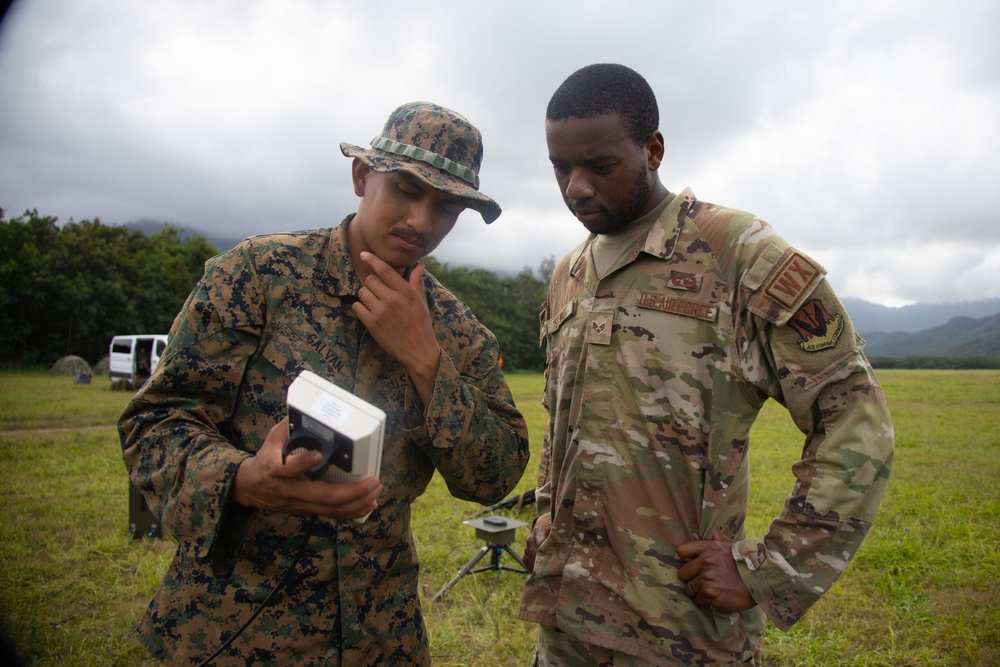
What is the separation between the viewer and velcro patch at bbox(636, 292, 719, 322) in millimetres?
1900

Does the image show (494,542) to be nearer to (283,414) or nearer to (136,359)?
(283,414)

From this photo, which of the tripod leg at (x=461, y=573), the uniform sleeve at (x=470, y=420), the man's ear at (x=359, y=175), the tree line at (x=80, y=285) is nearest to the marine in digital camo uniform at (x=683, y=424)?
the uniform sleeve at (x=470, y=420)

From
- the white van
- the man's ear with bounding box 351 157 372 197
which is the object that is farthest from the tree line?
the man's ear with bounding box 351 157 372 197

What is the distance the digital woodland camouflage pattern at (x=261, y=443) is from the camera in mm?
1657

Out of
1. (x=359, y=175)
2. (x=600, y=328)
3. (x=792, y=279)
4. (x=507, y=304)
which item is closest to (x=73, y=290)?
(x=507, y=304)

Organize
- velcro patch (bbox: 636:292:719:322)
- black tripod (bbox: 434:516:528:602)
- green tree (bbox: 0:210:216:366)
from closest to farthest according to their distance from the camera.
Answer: velcro patch (bbox: 636:292:719:322)
black tripod (bbox: 434:516:528:602)
green tree (bbox: 0:210:216:366)

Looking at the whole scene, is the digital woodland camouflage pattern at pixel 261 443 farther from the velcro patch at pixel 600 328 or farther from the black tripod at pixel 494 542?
the black tripod at pixel 494 542

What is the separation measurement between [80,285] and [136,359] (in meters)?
15.1

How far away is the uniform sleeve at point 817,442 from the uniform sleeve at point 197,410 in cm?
149

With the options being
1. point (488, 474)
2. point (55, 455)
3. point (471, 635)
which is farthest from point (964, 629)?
point (55, 455)

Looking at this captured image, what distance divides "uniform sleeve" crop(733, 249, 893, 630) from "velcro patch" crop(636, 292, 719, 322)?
4.8 inches

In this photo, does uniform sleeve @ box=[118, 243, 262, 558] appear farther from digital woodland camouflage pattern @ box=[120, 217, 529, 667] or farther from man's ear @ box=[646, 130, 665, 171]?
man's ear @ box=[646, 130, 665, 171]

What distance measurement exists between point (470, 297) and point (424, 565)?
54.0 m

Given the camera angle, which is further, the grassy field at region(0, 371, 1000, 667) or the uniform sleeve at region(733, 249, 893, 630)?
the grassy field at region(0, 371, 1000, 667)
